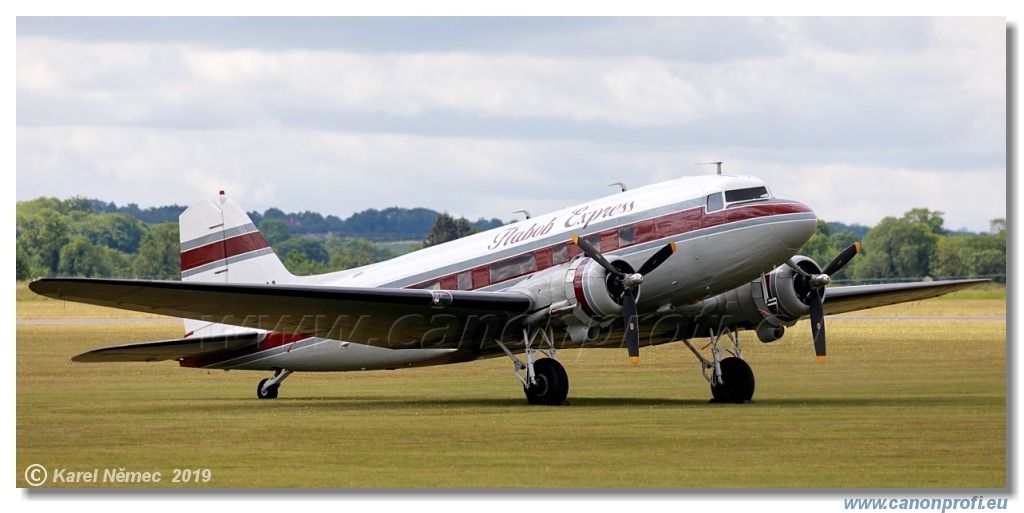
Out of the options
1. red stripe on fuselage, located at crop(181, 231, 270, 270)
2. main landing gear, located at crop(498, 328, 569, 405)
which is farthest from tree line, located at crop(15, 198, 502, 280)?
main landing gear, located at crop(498, 328, 569, 405)


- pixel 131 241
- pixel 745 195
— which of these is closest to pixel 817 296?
pixel 745 195

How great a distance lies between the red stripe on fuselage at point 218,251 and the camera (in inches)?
1172

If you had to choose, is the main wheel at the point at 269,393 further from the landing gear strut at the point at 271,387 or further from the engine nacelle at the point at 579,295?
the engine nacelle at the point at 579,295

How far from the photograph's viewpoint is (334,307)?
2403 centimetres

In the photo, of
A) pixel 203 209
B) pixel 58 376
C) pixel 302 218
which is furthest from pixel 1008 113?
pixel 302 218

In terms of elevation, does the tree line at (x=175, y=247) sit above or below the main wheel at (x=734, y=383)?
above

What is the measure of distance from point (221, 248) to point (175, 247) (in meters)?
68.4

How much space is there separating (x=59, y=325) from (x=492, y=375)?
37.7 m

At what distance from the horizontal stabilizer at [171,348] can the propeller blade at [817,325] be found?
11.3m

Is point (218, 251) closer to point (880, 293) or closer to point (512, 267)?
point (512, 267)

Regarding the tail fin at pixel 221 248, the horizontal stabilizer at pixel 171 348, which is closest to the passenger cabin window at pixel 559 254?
the horizontal stabilizer at pixel 171 348

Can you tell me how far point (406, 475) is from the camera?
648 inches

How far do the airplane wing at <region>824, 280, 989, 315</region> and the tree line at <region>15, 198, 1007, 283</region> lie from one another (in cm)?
3265

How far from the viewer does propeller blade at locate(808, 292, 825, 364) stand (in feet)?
81.8
